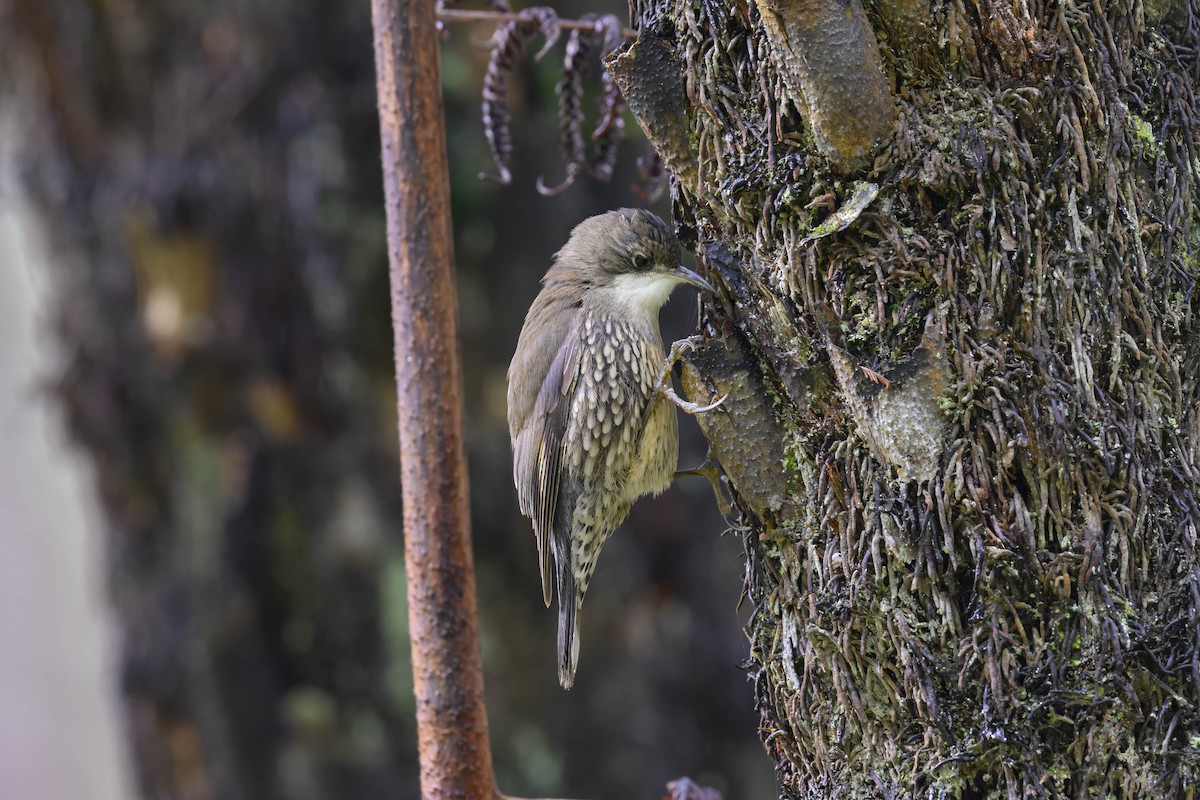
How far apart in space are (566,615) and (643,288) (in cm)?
88

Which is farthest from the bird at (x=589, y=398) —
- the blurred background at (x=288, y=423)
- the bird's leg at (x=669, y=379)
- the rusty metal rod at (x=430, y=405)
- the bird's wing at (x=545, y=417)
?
the blurred background at (x=288, y=423)

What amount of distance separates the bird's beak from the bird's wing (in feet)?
1.14

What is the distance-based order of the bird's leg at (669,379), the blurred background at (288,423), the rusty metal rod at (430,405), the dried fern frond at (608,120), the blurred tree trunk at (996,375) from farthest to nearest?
the blurred background at (288,423), the dried fern frond at (608,120), the rusty metal rod at (430,405), the bird's leg at (669,379), the blurred tree trunk at (996,375)

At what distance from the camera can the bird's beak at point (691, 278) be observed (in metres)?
1.94

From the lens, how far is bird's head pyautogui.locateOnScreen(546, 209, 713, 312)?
2715 millimetres

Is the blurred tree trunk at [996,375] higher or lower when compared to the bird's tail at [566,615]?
higher

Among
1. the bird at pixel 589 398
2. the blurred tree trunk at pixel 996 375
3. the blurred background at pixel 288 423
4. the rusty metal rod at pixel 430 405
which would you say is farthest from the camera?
the blurred background at pixel 288 423

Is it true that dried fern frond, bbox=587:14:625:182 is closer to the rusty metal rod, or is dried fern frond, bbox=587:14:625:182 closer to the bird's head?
the bird's head

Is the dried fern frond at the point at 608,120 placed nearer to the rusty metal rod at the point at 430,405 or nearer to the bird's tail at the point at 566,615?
the rusty metal rod at the point at 430,405

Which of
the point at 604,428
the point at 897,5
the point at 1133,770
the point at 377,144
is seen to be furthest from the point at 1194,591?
the point at 377,144

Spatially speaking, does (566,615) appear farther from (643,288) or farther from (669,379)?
(643,288)

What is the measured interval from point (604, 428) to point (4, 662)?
8643 mm

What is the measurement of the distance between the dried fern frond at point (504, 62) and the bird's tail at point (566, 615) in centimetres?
103

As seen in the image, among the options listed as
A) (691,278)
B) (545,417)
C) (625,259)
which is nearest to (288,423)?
(545,417)
